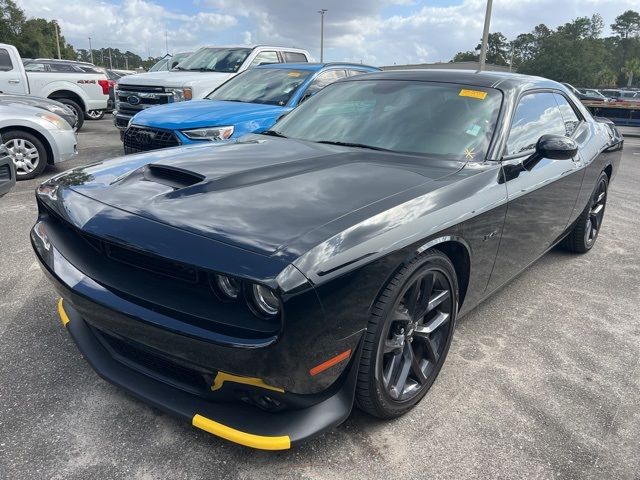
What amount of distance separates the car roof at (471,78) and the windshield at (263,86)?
2937 mm

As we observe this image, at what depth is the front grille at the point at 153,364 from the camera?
1942mm

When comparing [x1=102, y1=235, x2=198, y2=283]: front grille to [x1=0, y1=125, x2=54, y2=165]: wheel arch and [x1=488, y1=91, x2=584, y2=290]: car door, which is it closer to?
[x1=488, y1=91, x2=584, y2=290]: car door

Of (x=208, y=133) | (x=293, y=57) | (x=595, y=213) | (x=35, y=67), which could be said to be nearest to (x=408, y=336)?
(x=595, y=213)

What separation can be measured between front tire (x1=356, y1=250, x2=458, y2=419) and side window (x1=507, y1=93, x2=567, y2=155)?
1051 mm

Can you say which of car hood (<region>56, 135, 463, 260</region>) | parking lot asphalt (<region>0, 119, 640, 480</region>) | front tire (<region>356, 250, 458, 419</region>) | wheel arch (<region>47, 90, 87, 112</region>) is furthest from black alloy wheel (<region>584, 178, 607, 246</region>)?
wheel arch (<region>47, 90, 87, 112</region>)

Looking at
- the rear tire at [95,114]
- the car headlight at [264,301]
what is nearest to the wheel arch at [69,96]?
the rear tire at [95,114]

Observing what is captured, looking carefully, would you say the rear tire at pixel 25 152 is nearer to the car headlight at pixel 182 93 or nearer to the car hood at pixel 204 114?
the car hood at pixel 204 114

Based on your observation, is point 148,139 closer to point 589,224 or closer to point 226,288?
point 226,288

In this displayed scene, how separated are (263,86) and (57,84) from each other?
26.0ft

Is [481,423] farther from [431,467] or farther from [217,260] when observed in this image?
[217,260]

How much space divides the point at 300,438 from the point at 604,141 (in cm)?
402

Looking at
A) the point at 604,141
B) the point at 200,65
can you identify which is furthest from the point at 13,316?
the point at 200,65

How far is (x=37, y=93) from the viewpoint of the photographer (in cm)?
1179

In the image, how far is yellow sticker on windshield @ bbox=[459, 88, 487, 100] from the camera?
3.04 m
